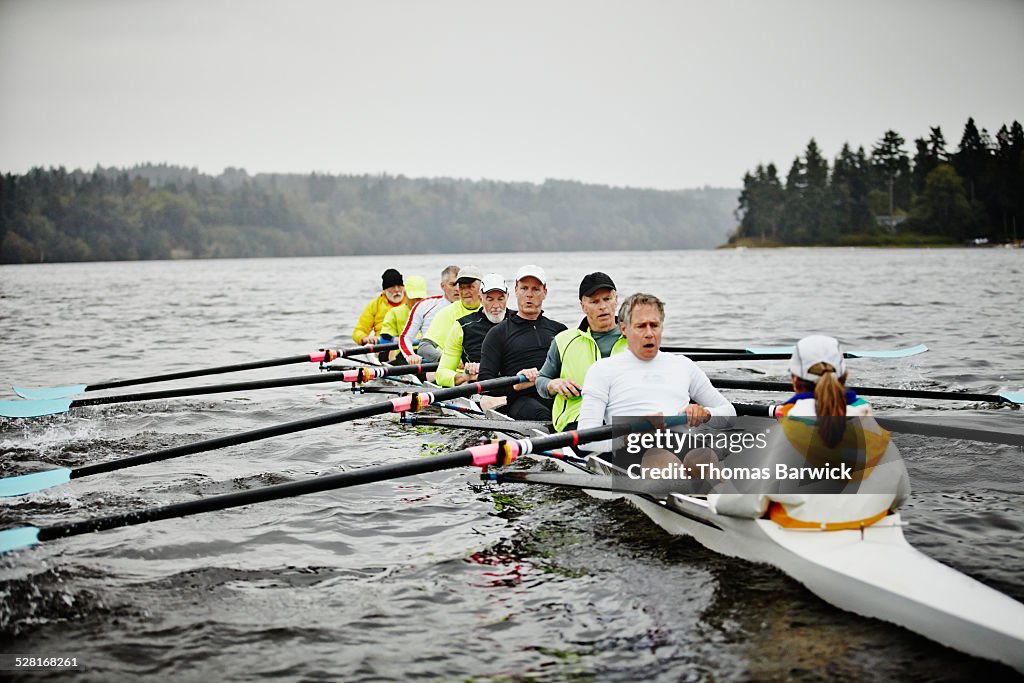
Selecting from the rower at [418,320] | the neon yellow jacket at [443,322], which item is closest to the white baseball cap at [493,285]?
the neon yellow jacket at [443,322]

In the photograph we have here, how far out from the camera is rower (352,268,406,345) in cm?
1545

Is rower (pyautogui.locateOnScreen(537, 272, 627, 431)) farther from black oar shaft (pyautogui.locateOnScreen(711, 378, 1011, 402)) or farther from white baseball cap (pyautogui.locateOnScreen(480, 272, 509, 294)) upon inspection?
white baseball cap (pyautogui.locateOnScreen(480, 272, 509, 294))

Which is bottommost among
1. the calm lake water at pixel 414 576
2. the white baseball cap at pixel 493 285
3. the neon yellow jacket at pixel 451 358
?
the calm lake water at pixel 414 576

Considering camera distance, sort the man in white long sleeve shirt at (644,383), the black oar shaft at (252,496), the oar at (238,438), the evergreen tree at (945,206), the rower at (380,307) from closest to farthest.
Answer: the black oar shaft at (252,496) → the man in white long sleeve shirt at (644,383) → the oar at (238,438) → the rower at (380,307) → the evergreen tree at (945,206)

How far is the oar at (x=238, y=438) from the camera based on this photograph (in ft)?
23.4

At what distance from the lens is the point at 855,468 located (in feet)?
16.9

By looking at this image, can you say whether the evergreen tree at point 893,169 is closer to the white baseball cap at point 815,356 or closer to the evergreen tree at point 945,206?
the evergreen tree at point 945,206

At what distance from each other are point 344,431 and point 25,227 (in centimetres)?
14391

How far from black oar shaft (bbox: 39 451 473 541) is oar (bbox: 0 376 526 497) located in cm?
161

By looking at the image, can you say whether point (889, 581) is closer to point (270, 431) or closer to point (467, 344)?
point (270, 431)

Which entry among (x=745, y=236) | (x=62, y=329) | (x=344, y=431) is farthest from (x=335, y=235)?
(x=344, y=431)

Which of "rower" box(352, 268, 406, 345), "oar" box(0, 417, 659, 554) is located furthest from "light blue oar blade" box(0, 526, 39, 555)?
"rower" box(352, 268, 406, 345)

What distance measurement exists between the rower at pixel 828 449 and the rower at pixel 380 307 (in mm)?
10680

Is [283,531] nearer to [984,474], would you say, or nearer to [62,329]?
[984,474]
